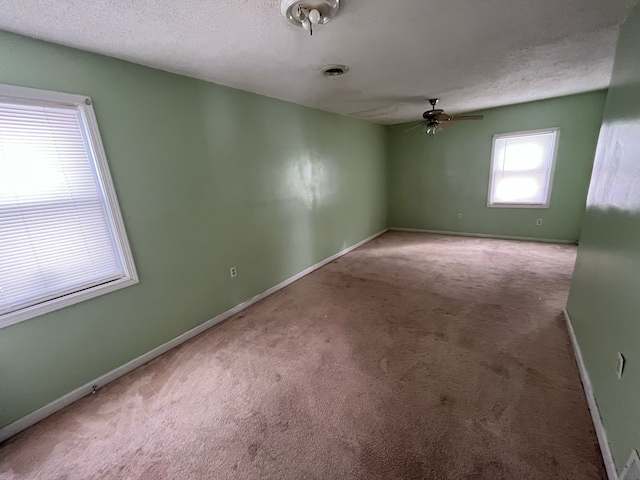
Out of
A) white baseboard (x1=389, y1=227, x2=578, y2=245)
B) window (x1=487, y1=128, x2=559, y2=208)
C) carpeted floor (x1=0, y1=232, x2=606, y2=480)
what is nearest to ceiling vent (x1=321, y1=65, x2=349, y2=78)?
carpeted floor (x1=0, y1=232, x2=606, y2=480)

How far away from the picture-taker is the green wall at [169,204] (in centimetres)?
165

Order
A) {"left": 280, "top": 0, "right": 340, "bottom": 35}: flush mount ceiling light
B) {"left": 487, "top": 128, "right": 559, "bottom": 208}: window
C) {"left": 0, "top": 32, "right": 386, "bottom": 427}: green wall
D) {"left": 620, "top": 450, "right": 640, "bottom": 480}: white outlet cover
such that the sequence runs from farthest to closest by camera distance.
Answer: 1. {"left": 487, "top": 128, "right": 559, "bottom": 208}: window
2. {"left": 0, "top": 32, "right": 386, "bottom": 427}: green wall
3. {"left": 280, "top": 0, "right": 340, "bottom": 35}: flush mount ceiling light
4. {"left": 620, "top": 450, "right": 640, "bottom": 480}: white outlet cover

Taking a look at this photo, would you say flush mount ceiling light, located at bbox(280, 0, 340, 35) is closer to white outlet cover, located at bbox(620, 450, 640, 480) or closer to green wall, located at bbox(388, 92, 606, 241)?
white outlet cover, located at bbox(620, 450, 640, 480)

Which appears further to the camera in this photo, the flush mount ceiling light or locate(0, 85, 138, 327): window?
locate(0, 85, 138, 327): window

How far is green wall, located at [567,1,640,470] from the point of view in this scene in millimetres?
1181

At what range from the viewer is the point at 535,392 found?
1678 millimetres

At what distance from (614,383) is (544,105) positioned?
4.67 meters

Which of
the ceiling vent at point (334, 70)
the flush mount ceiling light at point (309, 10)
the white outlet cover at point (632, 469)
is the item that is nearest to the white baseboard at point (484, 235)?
the ceiling vent at point (334, 70)

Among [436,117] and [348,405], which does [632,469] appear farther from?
[436,117]

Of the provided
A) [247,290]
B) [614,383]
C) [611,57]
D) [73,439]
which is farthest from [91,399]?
[611,57]

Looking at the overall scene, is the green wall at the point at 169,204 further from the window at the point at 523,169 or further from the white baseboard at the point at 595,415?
the window at the point at 523,169

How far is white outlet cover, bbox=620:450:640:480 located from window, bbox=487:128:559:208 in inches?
184

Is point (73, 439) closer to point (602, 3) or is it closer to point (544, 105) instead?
point (602, 3)

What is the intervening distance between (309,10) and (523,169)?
5.00 metres
